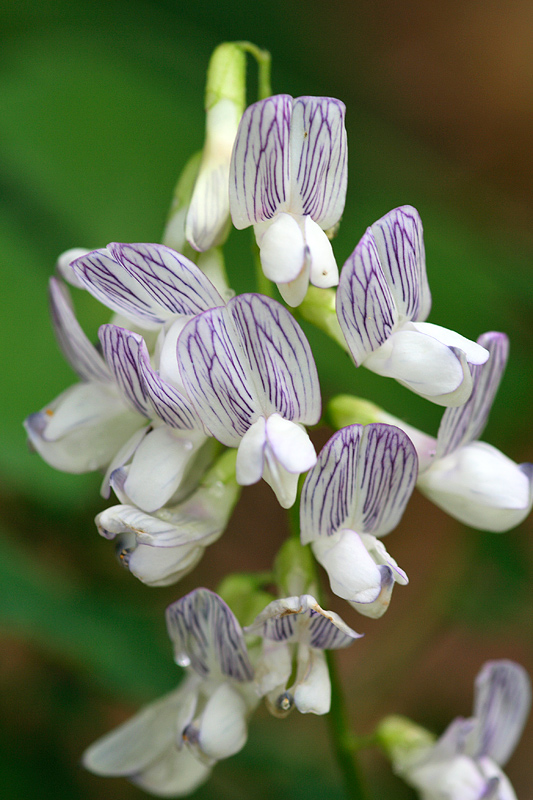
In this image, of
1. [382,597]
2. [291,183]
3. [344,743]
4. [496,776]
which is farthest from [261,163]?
[496,776]

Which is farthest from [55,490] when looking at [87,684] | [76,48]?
[76,48]

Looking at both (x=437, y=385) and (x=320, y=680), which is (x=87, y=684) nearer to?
(x=320, y=680)

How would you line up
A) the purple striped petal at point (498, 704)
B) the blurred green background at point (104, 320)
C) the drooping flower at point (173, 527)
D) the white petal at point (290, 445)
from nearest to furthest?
1. the white petal at point (290, 445)
2. the drooping flower at point (173, 527)
3. the purple striped petal at point (498, 704)
4. the blurred green background at point (104, 320)

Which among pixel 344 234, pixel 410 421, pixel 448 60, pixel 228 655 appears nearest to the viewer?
pixel 228 655

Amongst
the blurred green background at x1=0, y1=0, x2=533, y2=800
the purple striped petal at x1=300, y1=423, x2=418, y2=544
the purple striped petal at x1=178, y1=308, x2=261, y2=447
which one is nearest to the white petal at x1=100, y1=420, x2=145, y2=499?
the purple striped petal at x1=178, y1=308, x2=261, y2=447

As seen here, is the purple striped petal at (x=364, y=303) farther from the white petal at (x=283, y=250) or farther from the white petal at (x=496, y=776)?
the white petal at (x=496, y=776)

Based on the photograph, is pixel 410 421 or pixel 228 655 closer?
pixel 228 655

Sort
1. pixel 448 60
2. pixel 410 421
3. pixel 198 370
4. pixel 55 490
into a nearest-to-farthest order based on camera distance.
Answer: pixel 198 370, pixel 55 490, pixel 410 421, pixel 448 60

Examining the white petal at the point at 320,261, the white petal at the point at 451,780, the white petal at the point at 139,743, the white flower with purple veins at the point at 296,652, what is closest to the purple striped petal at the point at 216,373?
the white petal at the point at 320,261
